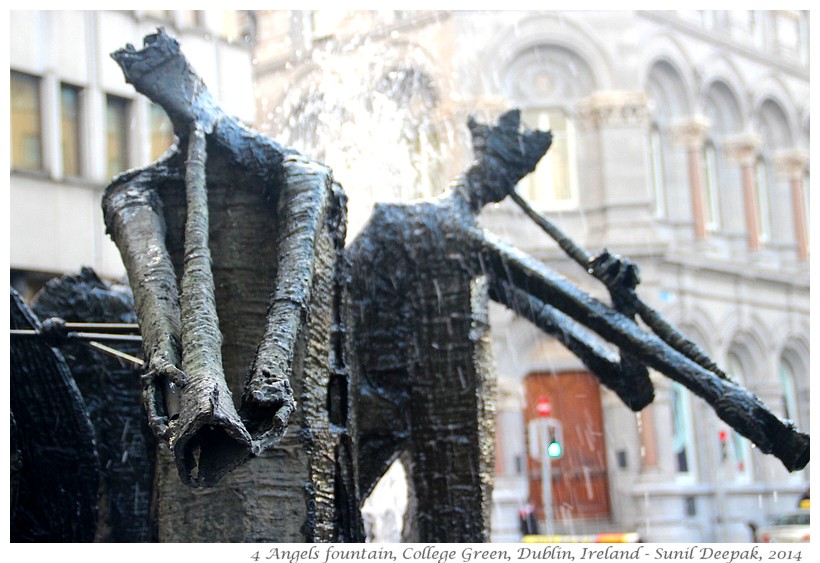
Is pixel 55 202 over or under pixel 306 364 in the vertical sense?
over

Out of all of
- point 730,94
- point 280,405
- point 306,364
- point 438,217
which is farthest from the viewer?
point 730,94

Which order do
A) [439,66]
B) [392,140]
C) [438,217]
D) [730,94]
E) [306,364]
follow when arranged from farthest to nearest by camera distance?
1. [730,94]
2. [439,66]
3. [392,140]
4. [438,217]
5. [306,364]

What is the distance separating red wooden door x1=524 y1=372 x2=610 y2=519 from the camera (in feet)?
93.7

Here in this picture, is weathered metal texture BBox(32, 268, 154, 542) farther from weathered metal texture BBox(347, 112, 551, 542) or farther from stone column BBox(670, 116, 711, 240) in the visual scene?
stone column BBox(670, 116, 711, 240)

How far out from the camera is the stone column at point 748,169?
113ft

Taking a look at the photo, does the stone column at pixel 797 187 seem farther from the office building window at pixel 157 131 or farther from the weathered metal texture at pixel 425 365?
the weathered metal texture at pixel 425 365

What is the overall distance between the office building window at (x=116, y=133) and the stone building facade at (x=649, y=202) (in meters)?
2.04

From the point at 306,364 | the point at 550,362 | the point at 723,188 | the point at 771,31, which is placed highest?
the point at 771,31

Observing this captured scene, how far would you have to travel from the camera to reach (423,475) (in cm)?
730

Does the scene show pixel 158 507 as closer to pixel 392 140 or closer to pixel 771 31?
pixel 392 140

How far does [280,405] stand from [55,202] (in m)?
18.1

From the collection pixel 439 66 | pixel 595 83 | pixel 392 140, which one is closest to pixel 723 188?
pixel 595 83

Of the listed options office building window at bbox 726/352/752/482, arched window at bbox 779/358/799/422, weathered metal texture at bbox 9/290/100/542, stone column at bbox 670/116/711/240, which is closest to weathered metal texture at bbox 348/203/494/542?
weathered metal texture at bbox 9/290/100/542

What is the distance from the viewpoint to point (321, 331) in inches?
234
